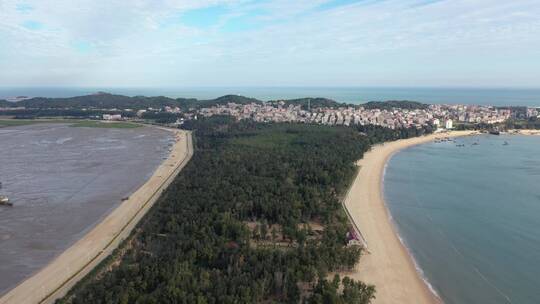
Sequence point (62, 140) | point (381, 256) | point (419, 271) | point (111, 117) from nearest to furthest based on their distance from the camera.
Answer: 1. point (419, 271)
2. point (381, 256)
3. point (62, 140)
4. point (111, 117)

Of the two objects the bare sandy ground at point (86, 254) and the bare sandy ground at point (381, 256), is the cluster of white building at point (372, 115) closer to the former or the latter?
the bare sandy ground at point (381, 256)

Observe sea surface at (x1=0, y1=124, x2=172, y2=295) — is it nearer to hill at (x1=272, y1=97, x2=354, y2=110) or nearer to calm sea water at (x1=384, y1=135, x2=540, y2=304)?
calm sea water at (x1=384, y1=135, x2=540, y2=304)

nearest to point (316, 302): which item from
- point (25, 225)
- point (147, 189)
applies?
point (25, 225)

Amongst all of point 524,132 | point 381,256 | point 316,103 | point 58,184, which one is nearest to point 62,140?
point 58,184

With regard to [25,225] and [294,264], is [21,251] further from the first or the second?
[294,264]

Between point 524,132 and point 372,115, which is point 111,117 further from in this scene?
point 524,132

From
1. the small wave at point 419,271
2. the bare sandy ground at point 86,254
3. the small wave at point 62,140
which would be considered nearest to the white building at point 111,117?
the small wave at point 62,140
